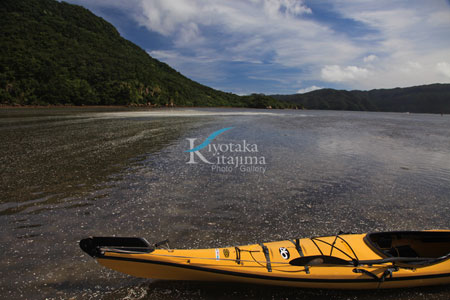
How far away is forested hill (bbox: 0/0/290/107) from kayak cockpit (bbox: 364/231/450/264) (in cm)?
10422

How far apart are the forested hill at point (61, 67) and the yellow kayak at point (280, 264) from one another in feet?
331

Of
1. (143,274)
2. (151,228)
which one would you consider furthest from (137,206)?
(143,274)

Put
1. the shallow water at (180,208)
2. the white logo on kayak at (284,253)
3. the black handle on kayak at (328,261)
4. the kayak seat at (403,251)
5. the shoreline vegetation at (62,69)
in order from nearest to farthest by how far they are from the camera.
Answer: the black handle on kayak at (328,261) → the white logo on kayak at (284,253) → the shallow water at (180,208) → the kayak seat at (403,251) → the shoreline vegetation at (62,69)

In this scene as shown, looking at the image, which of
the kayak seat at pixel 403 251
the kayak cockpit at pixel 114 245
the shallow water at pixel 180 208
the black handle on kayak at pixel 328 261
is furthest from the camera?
the kayak seat at pixel 403 251

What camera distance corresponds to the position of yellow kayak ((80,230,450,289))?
14.9 feet

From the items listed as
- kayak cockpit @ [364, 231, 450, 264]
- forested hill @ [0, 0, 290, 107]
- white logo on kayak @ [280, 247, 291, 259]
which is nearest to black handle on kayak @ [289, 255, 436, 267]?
white logo on kayak @ [280, 247, 291, 259]

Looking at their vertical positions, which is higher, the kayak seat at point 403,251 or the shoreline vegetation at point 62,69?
the shoreline vegetation at point 62,69

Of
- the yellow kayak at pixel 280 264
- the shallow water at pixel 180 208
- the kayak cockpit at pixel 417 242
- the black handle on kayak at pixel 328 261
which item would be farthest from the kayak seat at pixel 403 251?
the black handle on kayak at pixel 328 261

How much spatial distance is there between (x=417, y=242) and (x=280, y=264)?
406cm

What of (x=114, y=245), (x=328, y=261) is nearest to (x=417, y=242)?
(x=328, y=261)

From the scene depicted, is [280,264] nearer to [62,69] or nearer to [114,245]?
[114,245]

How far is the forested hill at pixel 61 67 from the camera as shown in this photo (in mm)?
86550

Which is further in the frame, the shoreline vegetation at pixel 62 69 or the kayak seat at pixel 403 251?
the shoreline vegetation at pixel 62 69

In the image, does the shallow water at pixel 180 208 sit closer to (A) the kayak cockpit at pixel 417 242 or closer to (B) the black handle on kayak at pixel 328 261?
(B) the black handle on kayak at pixel 328 261
